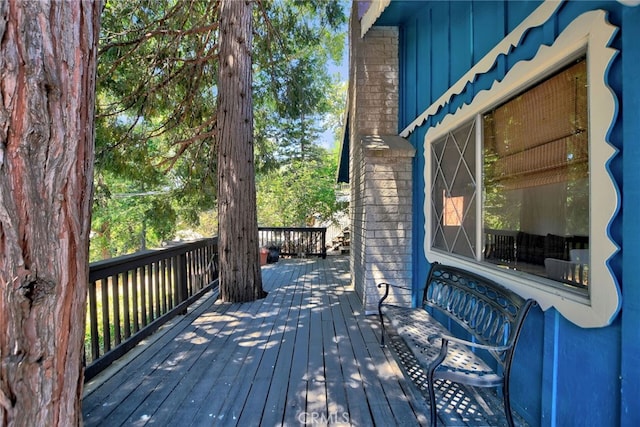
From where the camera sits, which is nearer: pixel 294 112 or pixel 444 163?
pixel 444 163

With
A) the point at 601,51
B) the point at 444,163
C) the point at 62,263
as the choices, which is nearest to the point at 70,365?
the point at 62,263

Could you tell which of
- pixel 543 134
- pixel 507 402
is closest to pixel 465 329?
pixel 507 402

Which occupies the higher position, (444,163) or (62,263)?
(444,163)

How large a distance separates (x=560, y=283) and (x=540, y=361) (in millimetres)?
485

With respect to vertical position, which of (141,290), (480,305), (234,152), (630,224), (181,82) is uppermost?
(181,82)

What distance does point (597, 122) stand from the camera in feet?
4.37

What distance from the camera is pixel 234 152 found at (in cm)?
423

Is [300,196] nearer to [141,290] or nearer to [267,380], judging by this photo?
[141,290]

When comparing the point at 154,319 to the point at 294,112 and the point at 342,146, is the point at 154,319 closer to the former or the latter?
the point at 294,112

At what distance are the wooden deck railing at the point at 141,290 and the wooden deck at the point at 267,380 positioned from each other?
0.43 ft

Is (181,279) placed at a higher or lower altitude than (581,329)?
→ lower

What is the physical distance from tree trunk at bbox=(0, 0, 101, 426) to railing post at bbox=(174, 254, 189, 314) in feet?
9.23

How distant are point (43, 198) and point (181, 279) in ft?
10.2

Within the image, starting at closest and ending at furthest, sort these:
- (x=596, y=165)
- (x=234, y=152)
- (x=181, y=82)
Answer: (x=596, y=165)
(x=234, y=152)
(x=181, y=82)
